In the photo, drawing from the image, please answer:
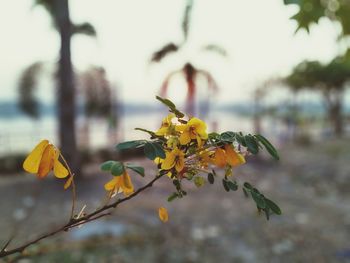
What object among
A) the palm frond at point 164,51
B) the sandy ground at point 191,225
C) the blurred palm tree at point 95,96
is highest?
→ the palm frond at point 164,51

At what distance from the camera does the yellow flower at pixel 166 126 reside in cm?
72

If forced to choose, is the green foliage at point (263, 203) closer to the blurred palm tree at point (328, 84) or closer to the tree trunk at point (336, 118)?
the blurred palm tree at point (328, 84)

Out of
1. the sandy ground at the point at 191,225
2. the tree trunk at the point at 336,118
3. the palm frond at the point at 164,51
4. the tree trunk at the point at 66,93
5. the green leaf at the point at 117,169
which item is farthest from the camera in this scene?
the tree trunk at the point at 336,118

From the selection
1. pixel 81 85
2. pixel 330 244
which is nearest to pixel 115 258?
pixel 330 244

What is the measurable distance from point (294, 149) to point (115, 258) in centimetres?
1347

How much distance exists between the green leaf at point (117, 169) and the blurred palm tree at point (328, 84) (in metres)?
21.5

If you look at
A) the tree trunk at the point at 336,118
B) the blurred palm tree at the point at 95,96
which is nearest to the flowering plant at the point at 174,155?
the blurred palm tree at the point at 95,96

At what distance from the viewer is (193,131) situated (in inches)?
27.5

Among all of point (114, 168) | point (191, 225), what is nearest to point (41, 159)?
point (114, 168)

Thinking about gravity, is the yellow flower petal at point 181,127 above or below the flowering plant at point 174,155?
above

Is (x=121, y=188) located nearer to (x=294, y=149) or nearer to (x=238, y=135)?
(x=238, y=135)

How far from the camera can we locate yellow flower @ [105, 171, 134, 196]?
0.68 metres

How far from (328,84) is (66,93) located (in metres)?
17.5

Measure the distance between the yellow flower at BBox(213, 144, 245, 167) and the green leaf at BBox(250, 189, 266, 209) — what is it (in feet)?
0.27
